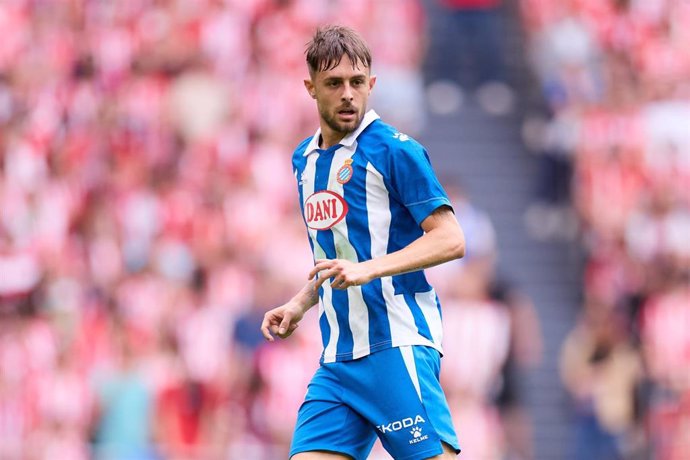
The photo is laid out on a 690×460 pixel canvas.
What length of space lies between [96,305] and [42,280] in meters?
0.77

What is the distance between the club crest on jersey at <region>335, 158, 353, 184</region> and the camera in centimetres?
545

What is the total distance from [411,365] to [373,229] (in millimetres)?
527

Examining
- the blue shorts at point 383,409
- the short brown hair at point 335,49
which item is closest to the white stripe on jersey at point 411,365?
the blue shorts at point 383,409

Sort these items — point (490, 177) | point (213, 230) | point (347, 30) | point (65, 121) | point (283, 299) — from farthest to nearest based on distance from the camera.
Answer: point (490, 177), point (65, 121), point (213, 230), point (283, 299), point (347, 30)

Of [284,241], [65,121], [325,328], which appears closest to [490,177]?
[284,241]

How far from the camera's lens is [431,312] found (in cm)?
554

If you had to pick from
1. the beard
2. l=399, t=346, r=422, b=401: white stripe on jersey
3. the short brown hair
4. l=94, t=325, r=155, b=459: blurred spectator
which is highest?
the short brown hair

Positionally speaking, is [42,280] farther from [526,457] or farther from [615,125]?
[615,125]

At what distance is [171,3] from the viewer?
51.2ft

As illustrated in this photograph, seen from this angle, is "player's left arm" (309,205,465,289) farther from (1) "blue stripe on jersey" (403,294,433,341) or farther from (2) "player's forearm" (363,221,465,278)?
(1) "blue stripe on jersey" (403,294,433,341)

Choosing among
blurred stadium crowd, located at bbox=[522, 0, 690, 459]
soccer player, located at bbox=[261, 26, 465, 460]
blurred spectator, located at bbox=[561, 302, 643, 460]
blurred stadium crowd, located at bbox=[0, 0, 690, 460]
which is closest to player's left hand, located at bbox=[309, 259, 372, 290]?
soccer player, located at bbox=[261, 26, 465, 460]

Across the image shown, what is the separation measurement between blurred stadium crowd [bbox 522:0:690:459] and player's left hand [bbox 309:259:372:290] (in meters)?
6.48

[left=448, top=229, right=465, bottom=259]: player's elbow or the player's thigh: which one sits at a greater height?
[left=448, top=229, right=465, bottom=259]: player's elbow

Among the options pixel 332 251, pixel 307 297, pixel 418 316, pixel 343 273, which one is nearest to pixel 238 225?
pixel 307 297
